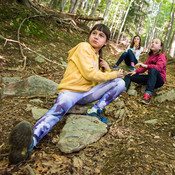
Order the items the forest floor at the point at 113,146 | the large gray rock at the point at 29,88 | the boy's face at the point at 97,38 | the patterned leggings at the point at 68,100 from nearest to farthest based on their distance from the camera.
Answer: the forest floor at the point at 113,146 → the patterned leggings at the point at 68,100 → the boy's face at the point at 97,38 → the large gray rock at the point at 29,88

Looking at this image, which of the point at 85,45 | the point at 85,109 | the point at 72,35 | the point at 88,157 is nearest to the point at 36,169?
the point at 88,157

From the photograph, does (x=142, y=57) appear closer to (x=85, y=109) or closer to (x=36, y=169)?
(x=85, y=109)

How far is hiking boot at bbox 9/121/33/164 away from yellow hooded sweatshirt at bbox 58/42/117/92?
1.01 meters

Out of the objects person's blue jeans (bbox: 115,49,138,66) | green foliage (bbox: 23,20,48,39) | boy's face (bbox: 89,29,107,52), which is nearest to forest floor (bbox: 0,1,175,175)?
boy's face (bbox: 89,29,107,52)

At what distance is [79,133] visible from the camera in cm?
202

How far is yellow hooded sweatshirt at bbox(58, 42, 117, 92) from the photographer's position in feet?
7.51

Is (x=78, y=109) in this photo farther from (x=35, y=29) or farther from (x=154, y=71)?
(x=35, y=29)

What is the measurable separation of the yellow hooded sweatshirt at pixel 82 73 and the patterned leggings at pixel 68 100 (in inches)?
4.8

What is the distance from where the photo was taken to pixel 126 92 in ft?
14.4

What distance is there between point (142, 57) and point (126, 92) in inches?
290

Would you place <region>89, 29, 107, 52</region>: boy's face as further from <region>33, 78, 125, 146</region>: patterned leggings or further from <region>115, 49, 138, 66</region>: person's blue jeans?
<region>115, 49, 138, 66</region>: person's blue jeans

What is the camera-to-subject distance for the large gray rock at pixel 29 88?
9.77 ft

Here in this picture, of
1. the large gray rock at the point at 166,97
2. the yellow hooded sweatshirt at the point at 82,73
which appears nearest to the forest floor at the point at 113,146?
the large gray rock at the point at 166,97

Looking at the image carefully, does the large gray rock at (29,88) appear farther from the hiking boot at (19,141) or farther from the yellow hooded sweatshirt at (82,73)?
the hiking boot at (19,141)
